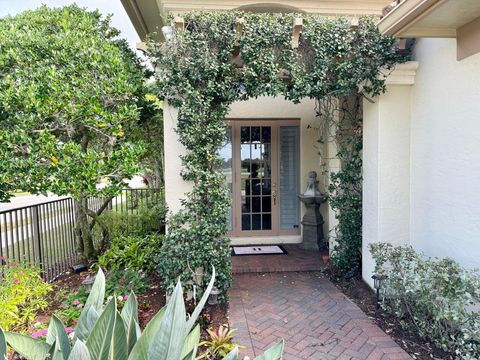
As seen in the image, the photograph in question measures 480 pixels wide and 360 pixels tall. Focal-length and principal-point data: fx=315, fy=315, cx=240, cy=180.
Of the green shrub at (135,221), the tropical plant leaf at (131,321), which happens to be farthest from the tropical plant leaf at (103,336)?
the green shrub at (135,221)

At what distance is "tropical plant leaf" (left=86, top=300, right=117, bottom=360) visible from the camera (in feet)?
4.93

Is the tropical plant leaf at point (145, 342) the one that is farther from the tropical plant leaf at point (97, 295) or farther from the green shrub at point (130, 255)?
the green shrub at point (130, 255)

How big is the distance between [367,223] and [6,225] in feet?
17.5

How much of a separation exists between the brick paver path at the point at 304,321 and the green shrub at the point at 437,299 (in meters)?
0.39

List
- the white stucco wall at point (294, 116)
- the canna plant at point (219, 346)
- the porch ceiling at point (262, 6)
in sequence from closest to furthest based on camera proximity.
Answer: the canna plant at point (219, 346) < the porch ceiling at point (262, 6) < the white stucco wall at point (294, 116)

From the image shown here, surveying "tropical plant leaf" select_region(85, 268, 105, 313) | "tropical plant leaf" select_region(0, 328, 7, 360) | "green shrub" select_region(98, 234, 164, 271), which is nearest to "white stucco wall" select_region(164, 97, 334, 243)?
"green shrub" select_region(98, 234, 164, 271)

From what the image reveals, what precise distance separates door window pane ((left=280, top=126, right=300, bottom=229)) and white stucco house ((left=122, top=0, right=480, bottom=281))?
1.27 ft

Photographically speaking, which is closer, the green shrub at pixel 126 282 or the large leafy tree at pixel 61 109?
the large leafy tree at pixel 61 109

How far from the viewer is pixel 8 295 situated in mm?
3613

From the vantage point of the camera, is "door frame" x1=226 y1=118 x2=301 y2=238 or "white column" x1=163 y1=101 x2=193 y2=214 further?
"door frame" x1=226 y1=118 x2=301 y2=238

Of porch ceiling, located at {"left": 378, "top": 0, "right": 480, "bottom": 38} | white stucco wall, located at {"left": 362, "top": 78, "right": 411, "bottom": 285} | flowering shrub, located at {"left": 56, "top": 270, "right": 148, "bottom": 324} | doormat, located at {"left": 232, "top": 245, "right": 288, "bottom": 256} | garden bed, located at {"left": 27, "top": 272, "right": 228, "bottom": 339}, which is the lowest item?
garden bed, located at {"left": 27, "top": 272, "right": 228, "bottom": 339}

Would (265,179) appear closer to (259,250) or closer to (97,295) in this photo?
(259,250)

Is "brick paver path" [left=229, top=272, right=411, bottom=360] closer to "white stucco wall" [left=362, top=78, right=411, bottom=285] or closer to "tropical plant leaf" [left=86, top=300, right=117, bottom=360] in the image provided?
"white stucco wall" [left=362, top=78, right=411, bottom=285]

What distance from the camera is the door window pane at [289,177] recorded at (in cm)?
720
